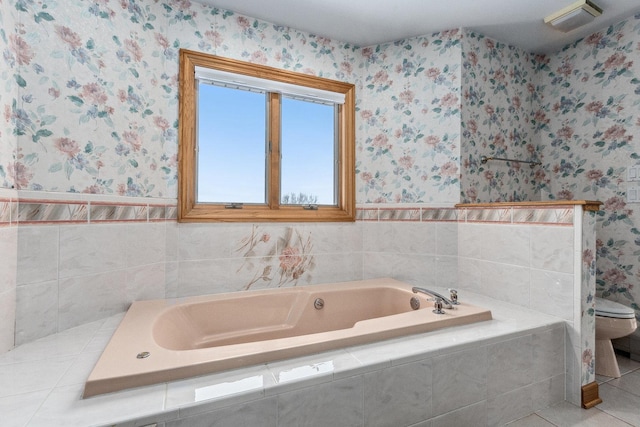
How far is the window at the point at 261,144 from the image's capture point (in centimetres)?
204

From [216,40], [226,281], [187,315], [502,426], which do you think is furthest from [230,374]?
[216,40]

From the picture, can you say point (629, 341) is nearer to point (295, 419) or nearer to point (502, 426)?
point (502, 426)

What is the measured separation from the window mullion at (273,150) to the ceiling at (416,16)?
55 cm

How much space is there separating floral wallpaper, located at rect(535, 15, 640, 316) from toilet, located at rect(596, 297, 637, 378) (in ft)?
1.76

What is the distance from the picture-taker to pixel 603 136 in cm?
234

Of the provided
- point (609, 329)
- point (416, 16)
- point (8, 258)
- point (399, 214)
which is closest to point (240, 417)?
point (8, 258)

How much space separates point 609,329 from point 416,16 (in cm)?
228

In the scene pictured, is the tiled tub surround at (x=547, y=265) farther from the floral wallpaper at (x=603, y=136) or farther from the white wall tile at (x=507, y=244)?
the floral wallpaper at (x=603, y=136)

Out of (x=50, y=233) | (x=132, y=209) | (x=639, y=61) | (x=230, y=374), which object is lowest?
(x=230, y=374)

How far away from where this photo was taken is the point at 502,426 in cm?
140

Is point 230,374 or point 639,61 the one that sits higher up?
→ point 639,61

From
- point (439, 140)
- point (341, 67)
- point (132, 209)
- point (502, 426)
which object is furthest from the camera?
point (341, 67)

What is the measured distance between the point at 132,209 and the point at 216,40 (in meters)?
1.21

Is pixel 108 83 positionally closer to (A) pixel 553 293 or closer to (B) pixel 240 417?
(B) pixel 240 417
